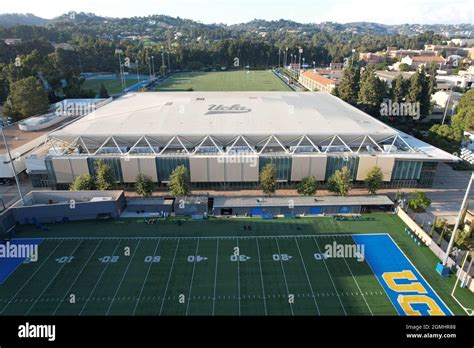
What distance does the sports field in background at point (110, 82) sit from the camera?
4545 inches

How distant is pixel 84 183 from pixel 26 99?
1538 inches

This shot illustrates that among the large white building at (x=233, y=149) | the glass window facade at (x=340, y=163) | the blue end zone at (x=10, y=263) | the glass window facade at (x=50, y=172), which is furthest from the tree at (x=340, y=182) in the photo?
the glass window facade at (x=50, y=172)

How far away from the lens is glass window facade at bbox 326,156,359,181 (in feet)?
151

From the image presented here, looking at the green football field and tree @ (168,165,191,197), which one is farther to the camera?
the green football field

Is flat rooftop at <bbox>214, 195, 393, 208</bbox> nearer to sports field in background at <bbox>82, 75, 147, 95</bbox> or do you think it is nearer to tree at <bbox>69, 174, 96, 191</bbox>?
tree at <bbox>69, 174, 96, 191</bbox>

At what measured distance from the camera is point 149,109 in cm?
5981

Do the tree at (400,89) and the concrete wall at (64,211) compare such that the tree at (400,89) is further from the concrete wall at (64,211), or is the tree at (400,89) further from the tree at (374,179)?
the concrete wall at (64,211)

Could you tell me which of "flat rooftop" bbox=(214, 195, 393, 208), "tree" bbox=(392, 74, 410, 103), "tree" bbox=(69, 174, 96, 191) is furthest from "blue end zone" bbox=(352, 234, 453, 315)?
"tree" bbox=(392, 74, 410, 103)

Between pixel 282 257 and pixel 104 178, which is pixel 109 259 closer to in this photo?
pixel 104 178

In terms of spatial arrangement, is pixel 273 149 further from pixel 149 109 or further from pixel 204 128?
pixel 149 109

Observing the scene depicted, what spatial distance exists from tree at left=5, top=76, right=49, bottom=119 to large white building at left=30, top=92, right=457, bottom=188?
75.8 ft

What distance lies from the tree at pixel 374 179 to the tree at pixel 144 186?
30.0 m
